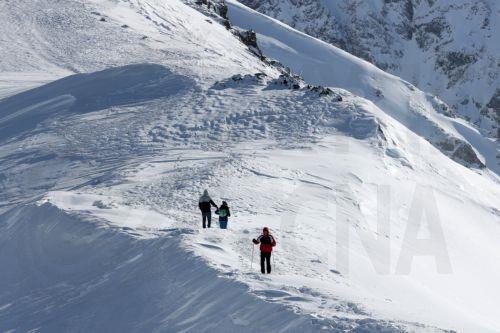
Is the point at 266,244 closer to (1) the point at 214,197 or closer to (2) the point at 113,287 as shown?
(2) the point at 113,287

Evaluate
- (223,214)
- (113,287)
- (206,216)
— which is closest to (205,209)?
(206,216)

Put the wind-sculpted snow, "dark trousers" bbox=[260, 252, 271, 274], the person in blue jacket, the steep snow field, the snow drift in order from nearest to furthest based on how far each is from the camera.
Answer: the snow drift → the steep snow field → "dark trousers" bbox=[260, 252, 271, 274] → the person in blue jacket → the wind-sculpted snow

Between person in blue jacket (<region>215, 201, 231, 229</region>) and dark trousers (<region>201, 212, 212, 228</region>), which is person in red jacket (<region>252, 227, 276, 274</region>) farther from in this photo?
dark trousers (<region>201, 212, 212, 228</region>)

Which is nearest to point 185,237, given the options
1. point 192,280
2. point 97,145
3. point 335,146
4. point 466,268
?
point 192,280

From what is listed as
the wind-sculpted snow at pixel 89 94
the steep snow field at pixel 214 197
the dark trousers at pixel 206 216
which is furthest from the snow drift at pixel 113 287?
the wind-sculpted snow at pixel 89 94

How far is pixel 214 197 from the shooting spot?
24734 mm

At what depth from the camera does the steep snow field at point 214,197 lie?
16.6 m

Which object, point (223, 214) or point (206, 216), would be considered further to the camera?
point (206, 216)

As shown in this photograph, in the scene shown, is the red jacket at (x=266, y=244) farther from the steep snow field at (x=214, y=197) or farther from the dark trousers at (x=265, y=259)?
the steep snow field at (x=214, y=197)

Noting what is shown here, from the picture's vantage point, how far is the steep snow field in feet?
54.5

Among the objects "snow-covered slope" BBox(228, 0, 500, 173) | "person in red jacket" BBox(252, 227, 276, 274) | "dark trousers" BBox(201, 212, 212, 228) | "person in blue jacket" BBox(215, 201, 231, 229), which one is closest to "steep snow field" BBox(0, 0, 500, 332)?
"person in blue jacket" BBox(215, 201, 231, 229)

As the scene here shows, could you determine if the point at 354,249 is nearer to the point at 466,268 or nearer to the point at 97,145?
the point at 466,268

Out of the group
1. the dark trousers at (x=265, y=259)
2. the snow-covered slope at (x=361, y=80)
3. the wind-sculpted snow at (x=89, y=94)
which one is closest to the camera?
the dark trousers at (x=265, y=259)

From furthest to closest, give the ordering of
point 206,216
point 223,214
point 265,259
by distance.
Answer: point 206,216
point 223,214
point 265,259
